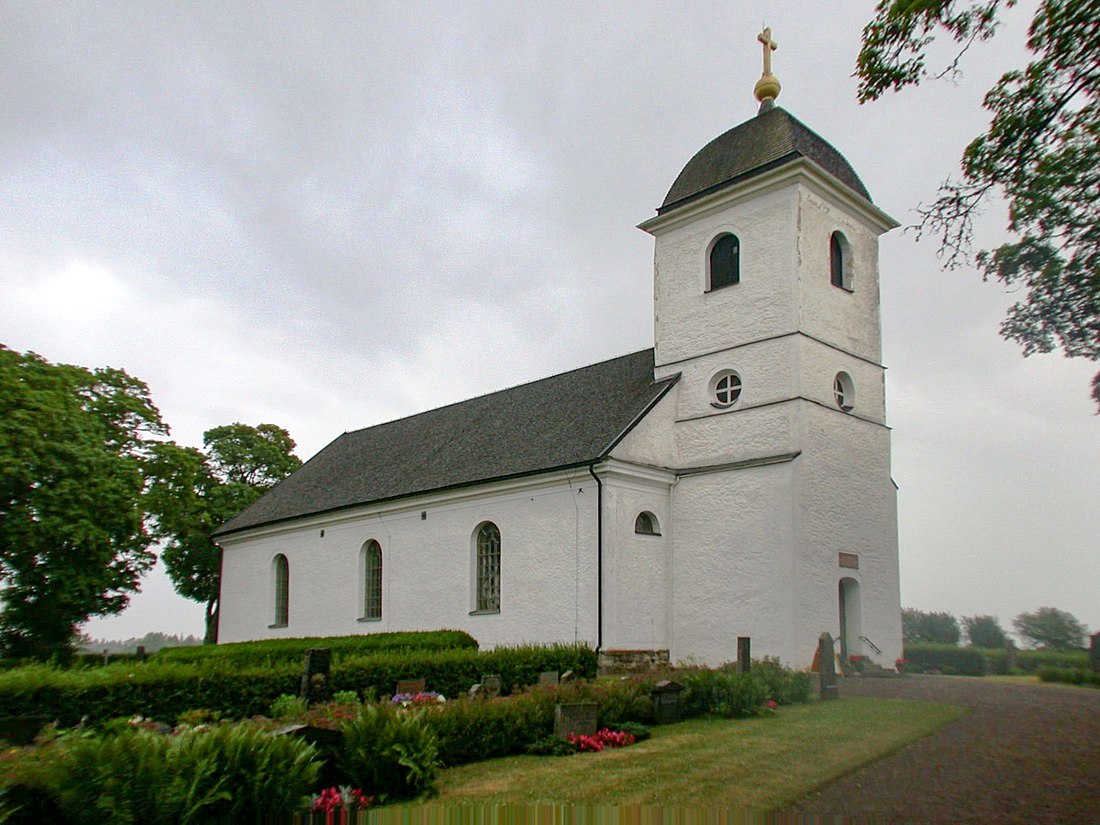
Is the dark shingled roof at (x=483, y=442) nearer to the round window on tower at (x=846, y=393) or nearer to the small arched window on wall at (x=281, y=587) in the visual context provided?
the small arched window on wall at (x=281, y=587)

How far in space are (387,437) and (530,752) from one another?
21532mm

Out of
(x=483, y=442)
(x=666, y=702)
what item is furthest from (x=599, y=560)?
(x=483, y=442)

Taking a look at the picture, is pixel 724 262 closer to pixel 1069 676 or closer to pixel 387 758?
pixel 1069 676

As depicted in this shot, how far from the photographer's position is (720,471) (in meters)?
19.5

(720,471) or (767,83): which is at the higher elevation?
(767,83)

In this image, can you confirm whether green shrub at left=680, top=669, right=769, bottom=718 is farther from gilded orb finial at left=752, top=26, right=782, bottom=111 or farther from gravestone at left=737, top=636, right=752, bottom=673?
gilded orb finial at left=752, top=26, right=782, bottom=111

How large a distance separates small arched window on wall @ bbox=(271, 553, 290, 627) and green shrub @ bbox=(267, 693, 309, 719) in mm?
16686

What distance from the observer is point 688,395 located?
68.3 feet

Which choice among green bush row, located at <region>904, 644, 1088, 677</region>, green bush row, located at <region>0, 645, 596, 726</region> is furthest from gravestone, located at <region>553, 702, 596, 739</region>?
green bush row, located at <region>904, 644, 1088, 677</region>

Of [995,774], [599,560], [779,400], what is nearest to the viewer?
[995,774]

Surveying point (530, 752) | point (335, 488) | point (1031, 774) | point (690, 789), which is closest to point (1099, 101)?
point (1031, 774)

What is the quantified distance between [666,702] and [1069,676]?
5.59 meters

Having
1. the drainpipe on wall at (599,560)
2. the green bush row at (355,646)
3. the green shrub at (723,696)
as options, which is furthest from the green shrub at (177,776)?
the drainpipe on wall at (599,560)

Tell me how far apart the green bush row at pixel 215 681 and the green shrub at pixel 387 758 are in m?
3.69
